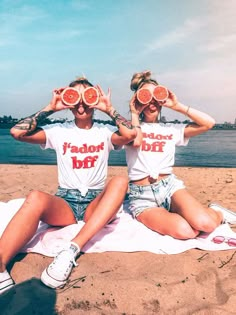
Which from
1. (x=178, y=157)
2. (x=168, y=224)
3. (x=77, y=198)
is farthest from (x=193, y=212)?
(x=178, y=157)

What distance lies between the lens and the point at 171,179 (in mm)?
4492

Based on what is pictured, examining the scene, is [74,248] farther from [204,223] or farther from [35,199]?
[204,223]

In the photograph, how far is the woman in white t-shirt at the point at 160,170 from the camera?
410 centimetres

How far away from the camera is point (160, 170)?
443 centimetres

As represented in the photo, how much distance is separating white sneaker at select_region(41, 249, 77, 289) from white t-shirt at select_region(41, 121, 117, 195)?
977mm

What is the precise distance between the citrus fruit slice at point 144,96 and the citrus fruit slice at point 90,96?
0.70m

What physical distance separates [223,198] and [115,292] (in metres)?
4.32

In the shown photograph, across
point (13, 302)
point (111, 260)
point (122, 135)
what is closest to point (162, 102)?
point (122, 135)

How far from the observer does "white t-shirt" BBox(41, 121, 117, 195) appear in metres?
4.09

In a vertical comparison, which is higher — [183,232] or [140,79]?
[140,79]

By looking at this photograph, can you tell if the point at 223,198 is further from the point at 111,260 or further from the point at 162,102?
the point at 111,260

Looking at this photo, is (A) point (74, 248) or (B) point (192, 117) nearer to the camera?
(A) point (74, 248)


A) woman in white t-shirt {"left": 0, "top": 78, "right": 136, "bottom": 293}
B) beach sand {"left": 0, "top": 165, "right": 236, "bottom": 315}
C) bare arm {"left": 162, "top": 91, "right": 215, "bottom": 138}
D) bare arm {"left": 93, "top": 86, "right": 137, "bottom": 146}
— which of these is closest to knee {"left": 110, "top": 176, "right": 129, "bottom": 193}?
woman in white t-shirt {"left": 0, "top": 78, "right": 136, "bottom": 293}

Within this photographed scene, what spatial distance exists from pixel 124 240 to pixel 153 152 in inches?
51.7
